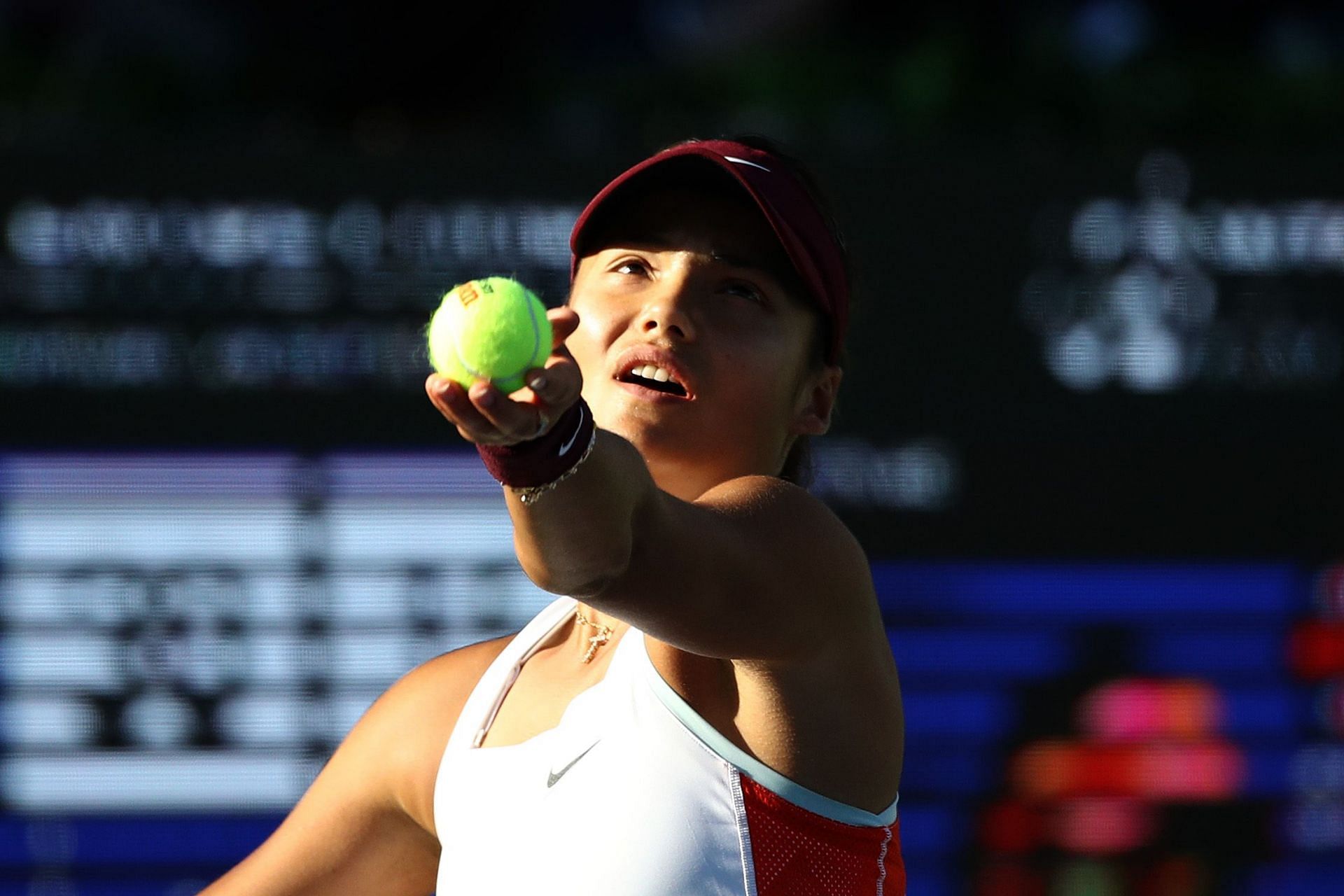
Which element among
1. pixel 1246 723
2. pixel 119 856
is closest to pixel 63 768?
pixel 119 856

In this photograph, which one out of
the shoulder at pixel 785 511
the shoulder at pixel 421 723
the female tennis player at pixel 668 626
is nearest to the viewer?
the female tennis player at pixel 668 626

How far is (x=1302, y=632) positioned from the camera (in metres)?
3.66

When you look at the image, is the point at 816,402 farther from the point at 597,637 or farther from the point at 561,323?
the point at 561,323

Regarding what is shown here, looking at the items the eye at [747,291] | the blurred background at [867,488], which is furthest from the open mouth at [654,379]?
the blurred background at [867,488]

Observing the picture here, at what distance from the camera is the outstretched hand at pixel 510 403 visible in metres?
1.07

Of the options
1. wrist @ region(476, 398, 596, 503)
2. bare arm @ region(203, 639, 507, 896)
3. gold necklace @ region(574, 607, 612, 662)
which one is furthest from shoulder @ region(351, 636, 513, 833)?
wrist @ region(476, 398, 596, 503)

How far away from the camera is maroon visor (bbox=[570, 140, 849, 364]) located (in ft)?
4.87

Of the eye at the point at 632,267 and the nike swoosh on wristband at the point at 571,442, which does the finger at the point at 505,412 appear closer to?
the nike swoosh on wristband at the point at 571,442

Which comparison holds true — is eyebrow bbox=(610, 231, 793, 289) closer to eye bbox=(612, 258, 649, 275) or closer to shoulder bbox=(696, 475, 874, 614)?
eye bbox=(612, 258, 649, 275)

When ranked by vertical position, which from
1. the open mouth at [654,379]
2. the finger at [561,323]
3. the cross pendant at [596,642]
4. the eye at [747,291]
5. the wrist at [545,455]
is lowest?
the cross pendant at [596,642]

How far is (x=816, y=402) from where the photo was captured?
1.66 meters

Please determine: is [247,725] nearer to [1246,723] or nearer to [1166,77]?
[1246,723]

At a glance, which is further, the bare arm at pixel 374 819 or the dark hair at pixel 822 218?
the bare arm at pixel 374 819

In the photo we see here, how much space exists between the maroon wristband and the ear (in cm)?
51
